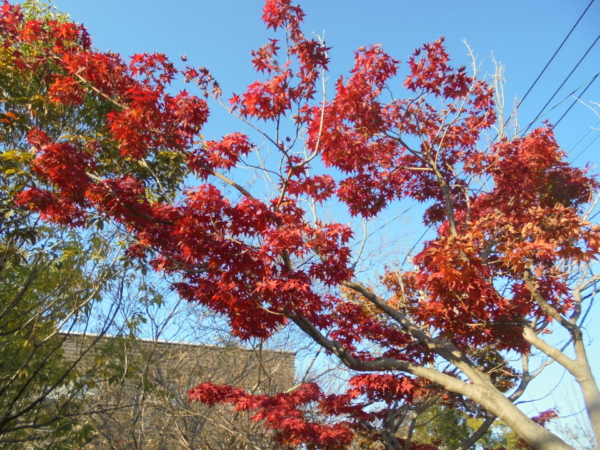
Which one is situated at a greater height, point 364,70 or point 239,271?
point 364,70

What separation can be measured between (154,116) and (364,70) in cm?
251

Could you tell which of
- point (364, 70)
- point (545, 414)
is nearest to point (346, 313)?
point (364, 70)

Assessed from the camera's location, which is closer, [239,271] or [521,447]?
[239,271]

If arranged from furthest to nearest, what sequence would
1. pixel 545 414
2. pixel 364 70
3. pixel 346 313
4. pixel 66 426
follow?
pixel 545 414
pixel 346 313
pixel 364 70
pixel 66 426

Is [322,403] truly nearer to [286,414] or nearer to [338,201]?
[286,414]

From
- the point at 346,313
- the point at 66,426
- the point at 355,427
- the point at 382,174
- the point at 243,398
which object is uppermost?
the point at 382,174

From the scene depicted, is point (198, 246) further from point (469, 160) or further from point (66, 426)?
point (469, 160)

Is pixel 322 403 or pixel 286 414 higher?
pixel 322 403

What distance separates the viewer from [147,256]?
570 centimetres

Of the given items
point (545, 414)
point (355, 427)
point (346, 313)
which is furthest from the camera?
point (545, 414)

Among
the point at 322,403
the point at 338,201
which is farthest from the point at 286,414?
the point at 338,201

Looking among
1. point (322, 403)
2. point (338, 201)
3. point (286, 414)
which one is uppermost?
point (338, 201)

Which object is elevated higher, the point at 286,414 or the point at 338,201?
the point at 338,201

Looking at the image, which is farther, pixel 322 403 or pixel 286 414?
pixel 322 403
